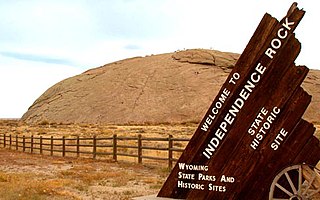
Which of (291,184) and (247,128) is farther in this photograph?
(247,128)

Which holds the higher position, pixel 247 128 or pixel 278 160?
pixel 247 128

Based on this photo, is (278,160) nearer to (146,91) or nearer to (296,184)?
(296,184)

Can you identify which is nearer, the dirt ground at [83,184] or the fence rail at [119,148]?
the dirt ground at [83,184]

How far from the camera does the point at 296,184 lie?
261 inches

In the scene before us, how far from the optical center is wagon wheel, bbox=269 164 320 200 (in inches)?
247

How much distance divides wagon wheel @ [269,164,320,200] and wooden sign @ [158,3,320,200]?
0.11 meters

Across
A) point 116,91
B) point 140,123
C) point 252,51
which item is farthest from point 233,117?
point 116,91

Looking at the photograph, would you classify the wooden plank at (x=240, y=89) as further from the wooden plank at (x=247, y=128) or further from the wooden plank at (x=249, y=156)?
the wooden plank at (x=249, y=156)

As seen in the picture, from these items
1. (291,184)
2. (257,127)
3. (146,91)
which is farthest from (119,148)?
(146,91)

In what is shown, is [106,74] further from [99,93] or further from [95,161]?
[95,161]

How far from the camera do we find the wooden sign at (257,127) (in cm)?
649

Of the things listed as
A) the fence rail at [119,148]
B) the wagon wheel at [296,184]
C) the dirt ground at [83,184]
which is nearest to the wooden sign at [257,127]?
the wagon wheel at [296,184]

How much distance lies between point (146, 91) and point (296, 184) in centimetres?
6063

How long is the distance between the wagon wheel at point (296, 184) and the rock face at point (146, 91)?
51.8 m
